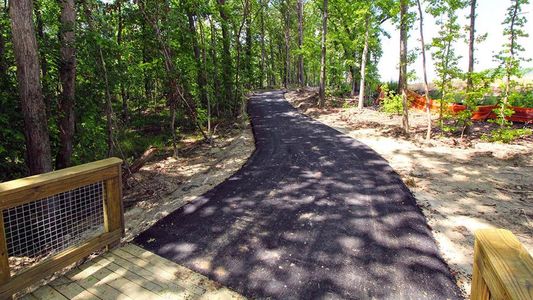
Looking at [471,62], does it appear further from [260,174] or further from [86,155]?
[86,155]

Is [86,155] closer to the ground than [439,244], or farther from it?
farther from it

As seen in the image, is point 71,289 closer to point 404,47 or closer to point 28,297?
point 28,297

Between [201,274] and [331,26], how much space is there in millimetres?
22773

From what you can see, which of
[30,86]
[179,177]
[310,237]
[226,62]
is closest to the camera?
[310,237]

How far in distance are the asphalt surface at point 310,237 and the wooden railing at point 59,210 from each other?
694mm

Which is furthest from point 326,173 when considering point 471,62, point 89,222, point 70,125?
point 471,62

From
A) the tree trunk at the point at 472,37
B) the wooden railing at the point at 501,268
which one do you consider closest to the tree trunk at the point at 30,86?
the wooden railing at the point at 501,268

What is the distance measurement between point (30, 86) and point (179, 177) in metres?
3.70

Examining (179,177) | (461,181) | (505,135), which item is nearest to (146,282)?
(179,177)

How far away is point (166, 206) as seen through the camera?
5945mm

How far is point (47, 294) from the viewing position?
10.7ft

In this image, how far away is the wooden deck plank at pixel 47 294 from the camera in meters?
3.23

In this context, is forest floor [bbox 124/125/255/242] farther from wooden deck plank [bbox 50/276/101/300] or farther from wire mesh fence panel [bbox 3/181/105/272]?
wooden deck plank [bbox 50/276/101/300]

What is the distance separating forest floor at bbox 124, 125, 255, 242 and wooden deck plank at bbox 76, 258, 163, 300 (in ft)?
2.91
